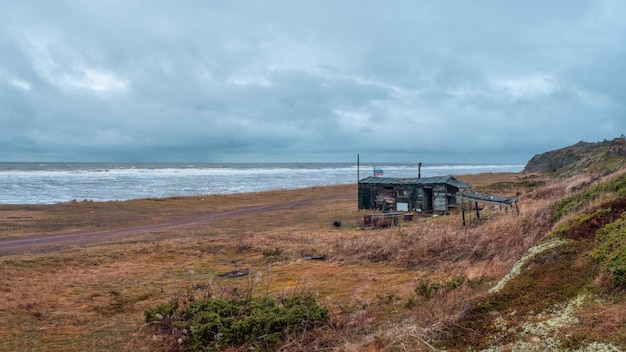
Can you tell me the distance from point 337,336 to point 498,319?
2.39 meters

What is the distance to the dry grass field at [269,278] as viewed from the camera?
693 cm

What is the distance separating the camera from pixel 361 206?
36.4 meters

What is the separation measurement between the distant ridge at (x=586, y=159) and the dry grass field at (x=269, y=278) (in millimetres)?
9425

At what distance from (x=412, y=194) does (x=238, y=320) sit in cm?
2824

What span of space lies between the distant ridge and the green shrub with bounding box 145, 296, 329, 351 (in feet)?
66.6

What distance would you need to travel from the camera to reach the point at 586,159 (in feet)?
150

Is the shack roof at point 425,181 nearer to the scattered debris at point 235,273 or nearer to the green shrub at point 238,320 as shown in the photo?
the scattered debris at point 235,273

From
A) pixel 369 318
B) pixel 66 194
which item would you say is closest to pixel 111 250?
pixel 369 318

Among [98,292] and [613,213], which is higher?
[613,213]

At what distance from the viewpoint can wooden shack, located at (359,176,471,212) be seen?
3219 centimetres

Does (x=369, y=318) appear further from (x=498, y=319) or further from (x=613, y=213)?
(x=613, y=213)

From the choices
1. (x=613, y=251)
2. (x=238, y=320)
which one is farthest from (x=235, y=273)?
(x=613, y=251)

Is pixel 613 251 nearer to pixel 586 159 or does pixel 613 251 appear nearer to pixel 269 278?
pixel 269 278

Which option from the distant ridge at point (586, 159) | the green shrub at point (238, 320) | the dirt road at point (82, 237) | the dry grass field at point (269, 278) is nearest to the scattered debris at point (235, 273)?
the dry grass field at point (269, 278)
